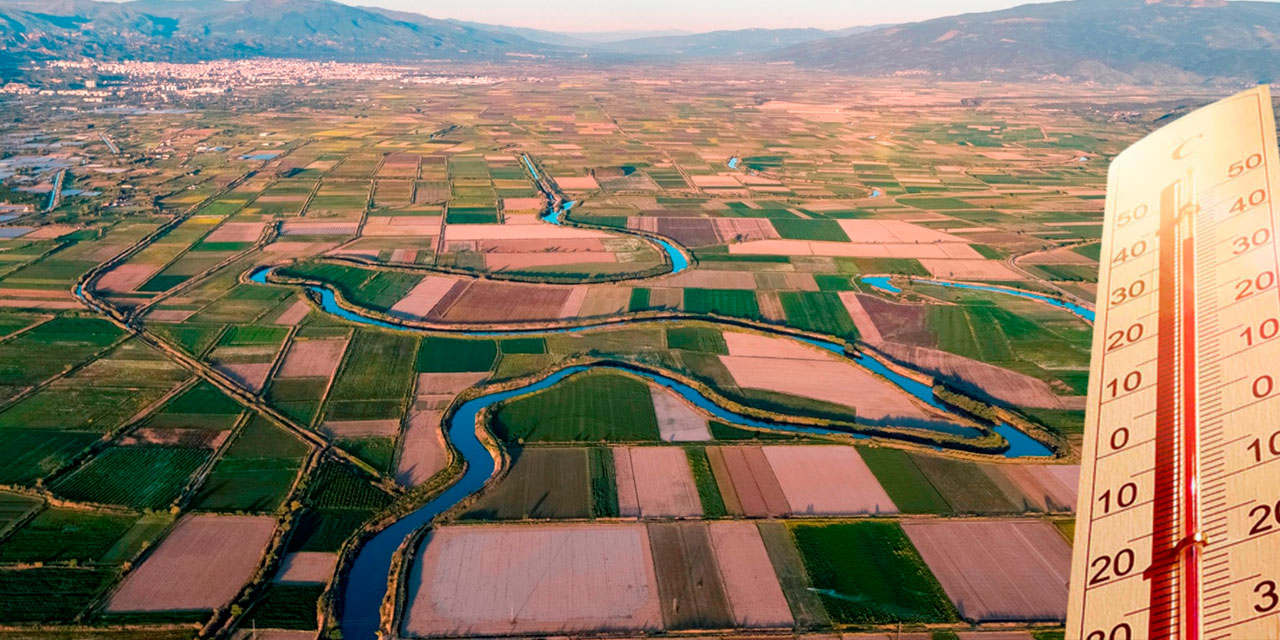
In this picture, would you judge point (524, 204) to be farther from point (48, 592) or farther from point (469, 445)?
point (48, 592)

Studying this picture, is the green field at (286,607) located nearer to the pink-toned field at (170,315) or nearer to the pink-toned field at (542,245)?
the pink-toned field at (170,315)

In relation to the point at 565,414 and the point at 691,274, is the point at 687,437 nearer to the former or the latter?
the point at 565,414

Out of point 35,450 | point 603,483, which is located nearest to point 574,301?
point 603,483

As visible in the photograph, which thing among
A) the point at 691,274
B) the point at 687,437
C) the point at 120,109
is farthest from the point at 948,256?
the point at 120,109

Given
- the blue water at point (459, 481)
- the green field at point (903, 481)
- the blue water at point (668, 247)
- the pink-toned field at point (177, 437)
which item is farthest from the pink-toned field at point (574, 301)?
the green field at point (903, 481)

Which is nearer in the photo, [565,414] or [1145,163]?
[1145,163]

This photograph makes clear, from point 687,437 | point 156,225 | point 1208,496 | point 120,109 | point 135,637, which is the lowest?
point 135,637
